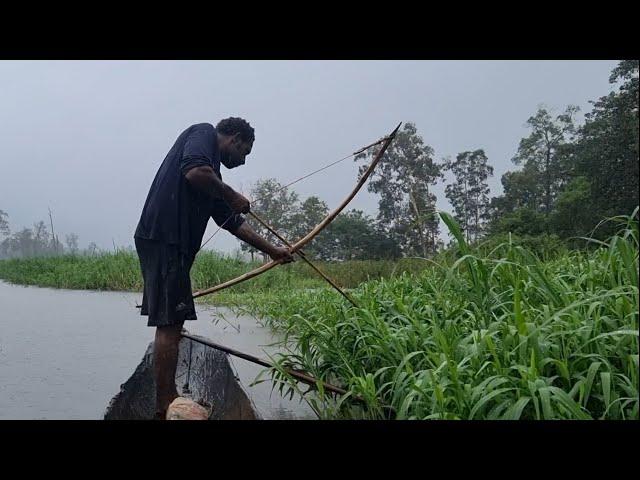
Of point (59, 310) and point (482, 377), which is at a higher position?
point (59, 310)

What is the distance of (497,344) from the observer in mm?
1539

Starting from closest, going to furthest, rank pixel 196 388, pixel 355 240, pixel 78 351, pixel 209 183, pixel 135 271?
pixel 209 183, pixel 196 388, pixel 78 351, pixel 355 240, pixel 135 271

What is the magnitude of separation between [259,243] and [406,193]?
2.49ft

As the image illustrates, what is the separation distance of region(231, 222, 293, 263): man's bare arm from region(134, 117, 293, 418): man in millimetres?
185

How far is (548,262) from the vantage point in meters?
2.14

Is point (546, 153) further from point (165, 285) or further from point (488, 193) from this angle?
point (165, 285)

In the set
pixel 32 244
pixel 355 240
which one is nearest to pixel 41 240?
pixel 32 244

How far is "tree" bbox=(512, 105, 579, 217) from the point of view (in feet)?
6.34

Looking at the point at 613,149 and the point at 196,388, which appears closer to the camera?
the point at 613,149

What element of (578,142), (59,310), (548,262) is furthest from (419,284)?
(59,310)

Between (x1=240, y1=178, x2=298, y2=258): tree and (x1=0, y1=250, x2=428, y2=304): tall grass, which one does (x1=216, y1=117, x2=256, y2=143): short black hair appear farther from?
(x1=0, y1=250, x2=428, y2=304): tall grass

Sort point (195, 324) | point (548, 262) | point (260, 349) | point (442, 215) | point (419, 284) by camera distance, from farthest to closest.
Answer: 1. point (195, 324)
2. point (419, 284)
3. point (260, 349)
4. point (548, 262)
5. point (442, 215)

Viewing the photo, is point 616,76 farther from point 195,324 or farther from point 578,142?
point 195,324

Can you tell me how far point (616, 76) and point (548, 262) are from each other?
81cm
